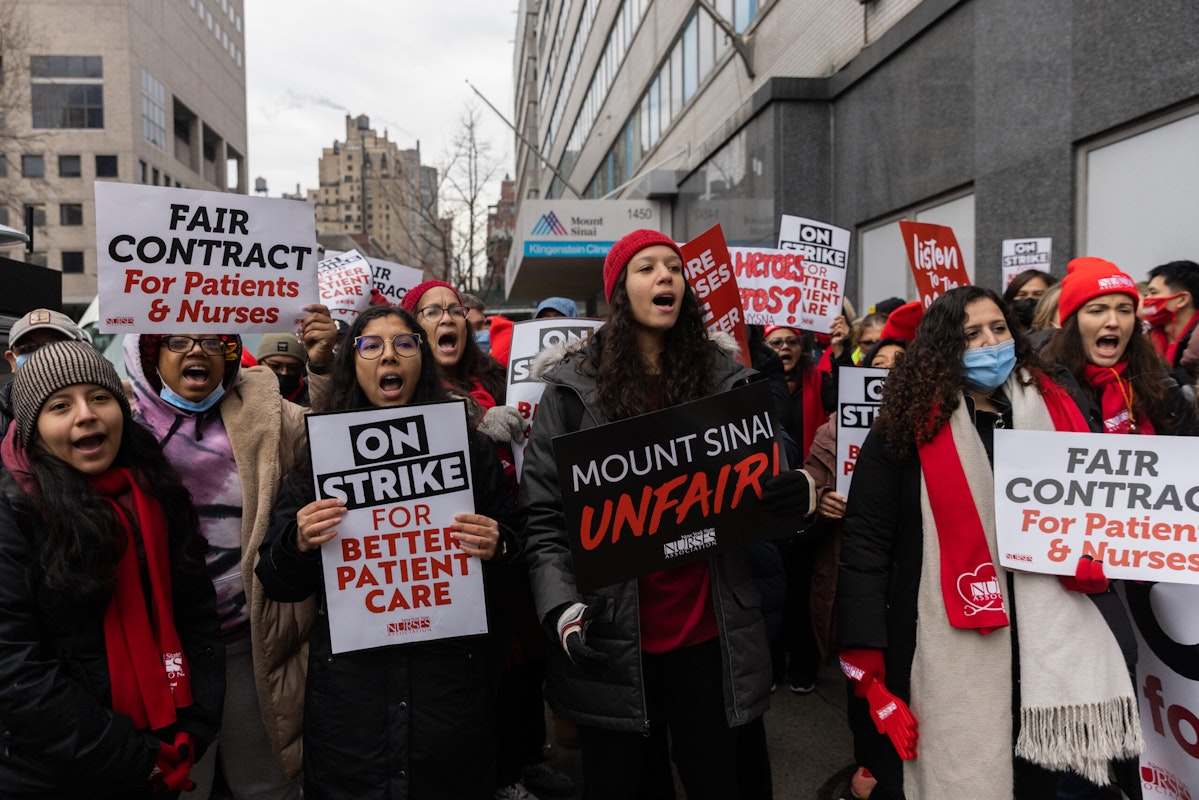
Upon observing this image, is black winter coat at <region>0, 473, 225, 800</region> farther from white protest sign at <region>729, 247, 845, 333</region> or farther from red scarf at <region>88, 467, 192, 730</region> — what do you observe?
white protest sign at <region>729, 247, 845, 333</region>

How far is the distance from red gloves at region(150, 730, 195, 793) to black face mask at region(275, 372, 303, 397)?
297cm

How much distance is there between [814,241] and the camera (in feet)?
18.0

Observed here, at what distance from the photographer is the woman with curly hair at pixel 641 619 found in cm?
241

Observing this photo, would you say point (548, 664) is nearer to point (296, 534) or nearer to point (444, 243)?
point (296, 534)

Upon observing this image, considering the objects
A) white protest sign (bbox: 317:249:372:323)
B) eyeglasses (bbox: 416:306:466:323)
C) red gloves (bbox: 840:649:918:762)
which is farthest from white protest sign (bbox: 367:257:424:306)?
red gloves (bbox: 840:649:918:762)

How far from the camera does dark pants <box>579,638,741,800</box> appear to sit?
8.11 ft

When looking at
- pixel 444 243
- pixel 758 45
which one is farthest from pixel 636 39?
pixel 758 45

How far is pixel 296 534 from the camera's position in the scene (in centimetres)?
243

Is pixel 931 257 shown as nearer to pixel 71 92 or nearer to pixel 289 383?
pixel 289 383

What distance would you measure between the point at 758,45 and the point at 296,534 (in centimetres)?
1321

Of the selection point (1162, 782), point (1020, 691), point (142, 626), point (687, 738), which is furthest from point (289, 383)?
point (1162, 782)

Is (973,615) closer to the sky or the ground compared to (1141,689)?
closer to the sky

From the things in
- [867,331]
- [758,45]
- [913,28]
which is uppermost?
[758,45]

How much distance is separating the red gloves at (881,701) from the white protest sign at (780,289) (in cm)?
282
